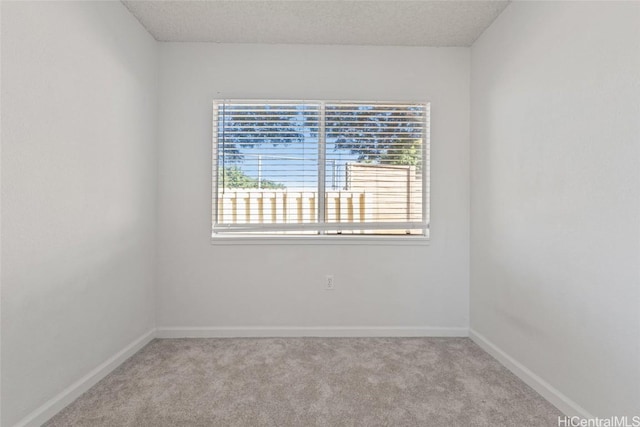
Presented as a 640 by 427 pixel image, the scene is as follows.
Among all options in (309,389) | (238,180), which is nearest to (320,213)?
(238,180)

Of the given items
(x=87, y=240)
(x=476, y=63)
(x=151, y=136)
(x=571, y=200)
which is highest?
(x=476, y=63)

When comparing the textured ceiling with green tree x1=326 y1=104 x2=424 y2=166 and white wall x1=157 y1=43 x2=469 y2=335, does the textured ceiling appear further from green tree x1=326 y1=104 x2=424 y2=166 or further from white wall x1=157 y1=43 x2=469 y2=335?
green tree x1=326 y1=104 x2=424 y2=166

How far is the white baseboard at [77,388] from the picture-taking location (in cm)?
149

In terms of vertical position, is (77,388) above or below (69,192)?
below

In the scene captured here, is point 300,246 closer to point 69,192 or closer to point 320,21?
point 69,192

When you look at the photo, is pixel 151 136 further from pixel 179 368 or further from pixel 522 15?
pixel 522 15

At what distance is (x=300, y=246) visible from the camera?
2.65 metres

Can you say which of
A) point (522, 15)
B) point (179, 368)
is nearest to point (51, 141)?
point (179, 368)

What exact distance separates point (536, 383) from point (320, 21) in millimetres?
2847

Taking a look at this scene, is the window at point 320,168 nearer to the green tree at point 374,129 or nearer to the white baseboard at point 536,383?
the green tree at point 374,129

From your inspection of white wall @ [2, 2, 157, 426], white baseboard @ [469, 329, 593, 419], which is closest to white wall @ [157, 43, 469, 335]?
white wall @ [2, 2, 157, 426]

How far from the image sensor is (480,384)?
190cm

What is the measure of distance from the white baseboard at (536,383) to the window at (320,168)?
3.35ft

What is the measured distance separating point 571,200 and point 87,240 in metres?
2.76
